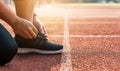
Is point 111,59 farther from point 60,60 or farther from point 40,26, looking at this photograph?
point 40,26

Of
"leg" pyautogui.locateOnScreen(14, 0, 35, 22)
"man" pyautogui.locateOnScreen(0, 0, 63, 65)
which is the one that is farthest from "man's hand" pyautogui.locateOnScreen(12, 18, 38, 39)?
"leg" pyautogui.locateOnScreen(14, 0, 35, 22)

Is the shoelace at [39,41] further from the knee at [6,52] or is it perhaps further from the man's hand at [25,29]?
the man's hand at [25,29]

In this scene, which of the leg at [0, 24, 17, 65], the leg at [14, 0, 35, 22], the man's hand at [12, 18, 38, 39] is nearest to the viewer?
the man's hand at [12, 18, 38, 39]

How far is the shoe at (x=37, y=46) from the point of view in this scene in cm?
310

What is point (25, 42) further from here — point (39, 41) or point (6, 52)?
point (6, 52)

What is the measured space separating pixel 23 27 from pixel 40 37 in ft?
2.99

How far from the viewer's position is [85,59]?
9.63ft

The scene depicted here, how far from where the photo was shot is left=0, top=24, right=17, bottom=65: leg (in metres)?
2.61

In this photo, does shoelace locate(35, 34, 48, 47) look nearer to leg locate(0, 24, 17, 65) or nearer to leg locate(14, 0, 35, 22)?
leg locate(14, 0, 35, 22)

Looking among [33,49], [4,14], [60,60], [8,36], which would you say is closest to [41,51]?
[33,49]

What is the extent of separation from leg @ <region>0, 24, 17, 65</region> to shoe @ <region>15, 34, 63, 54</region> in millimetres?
401

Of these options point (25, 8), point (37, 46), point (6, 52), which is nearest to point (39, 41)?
point (37, 46)

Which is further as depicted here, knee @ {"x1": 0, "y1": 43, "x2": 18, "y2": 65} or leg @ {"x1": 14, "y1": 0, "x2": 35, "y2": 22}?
leg @ {"x1": 14, "y1": 0, "x2": 35, "y2": 22}

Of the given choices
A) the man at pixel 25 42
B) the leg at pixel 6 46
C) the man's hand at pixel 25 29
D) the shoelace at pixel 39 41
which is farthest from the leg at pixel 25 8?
the man's hand at pixel 25 29
